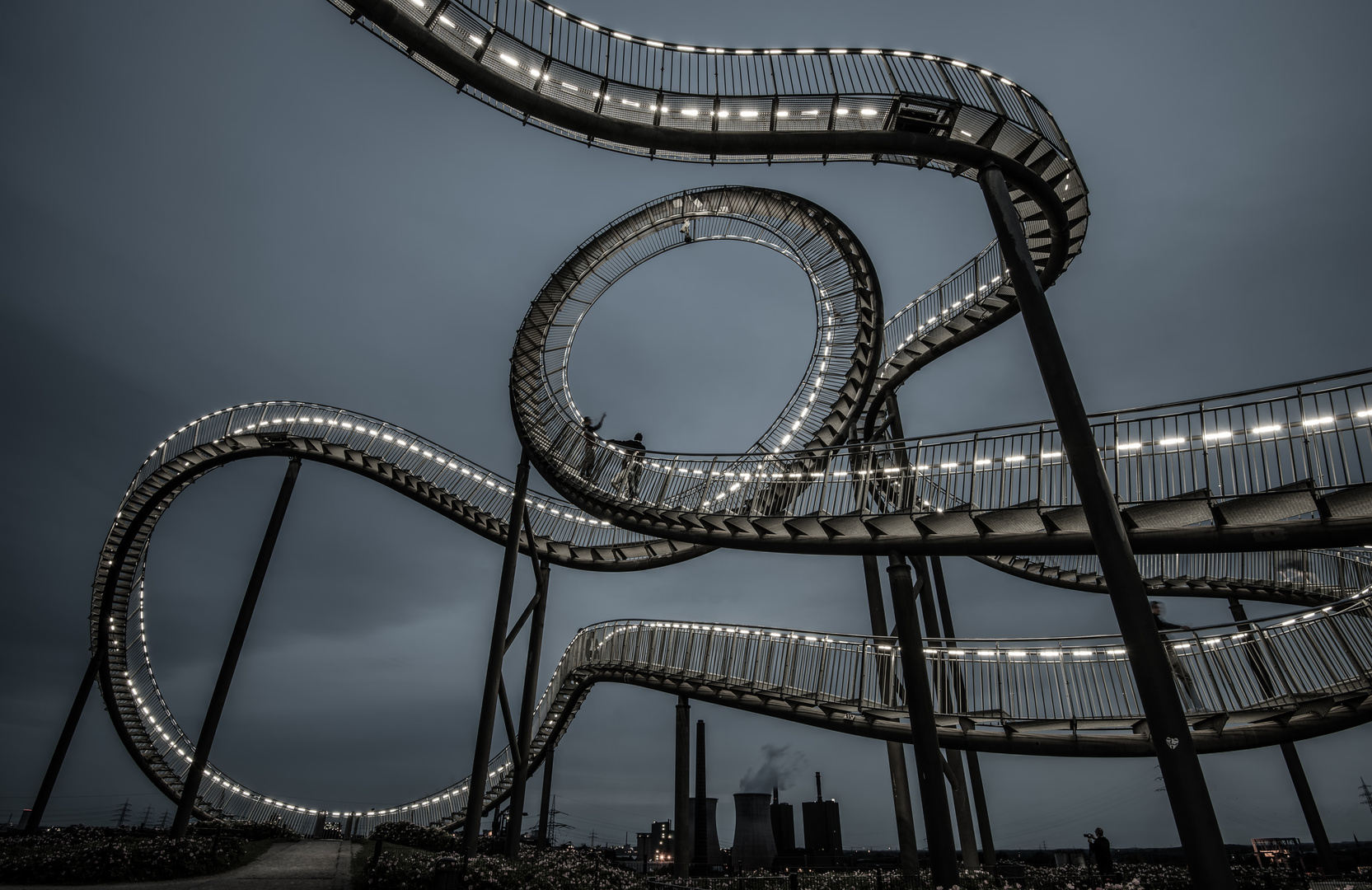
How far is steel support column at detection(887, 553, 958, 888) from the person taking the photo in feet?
28.7

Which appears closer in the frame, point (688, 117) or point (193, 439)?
point (688, 117)

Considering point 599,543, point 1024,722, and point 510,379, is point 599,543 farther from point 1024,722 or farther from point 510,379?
point 1024,722

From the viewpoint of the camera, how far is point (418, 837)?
1609 cm

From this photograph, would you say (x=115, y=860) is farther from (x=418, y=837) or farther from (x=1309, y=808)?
(x=1309, y=808)

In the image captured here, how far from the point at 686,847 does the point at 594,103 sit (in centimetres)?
1705

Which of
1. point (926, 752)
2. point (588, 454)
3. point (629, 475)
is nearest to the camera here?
point (926, 752)

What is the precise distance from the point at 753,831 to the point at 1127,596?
28263 millimetres

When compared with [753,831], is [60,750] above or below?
above

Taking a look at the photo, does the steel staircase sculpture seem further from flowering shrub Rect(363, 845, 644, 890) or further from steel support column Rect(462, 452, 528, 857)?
flowering shrub Rect(363, 845, 644, 890)

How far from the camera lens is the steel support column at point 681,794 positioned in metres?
16.2

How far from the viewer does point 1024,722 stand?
35.8ft

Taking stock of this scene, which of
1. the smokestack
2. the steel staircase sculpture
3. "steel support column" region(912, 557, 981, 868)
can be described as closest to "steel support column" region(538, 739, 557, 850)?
the steel staircase sculpture

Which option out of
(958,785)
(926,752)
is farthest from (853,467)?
(958,785)

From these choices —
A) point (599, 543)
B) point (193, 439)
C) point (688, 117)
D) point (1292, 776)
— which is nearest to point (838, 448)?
point (688, 117)
